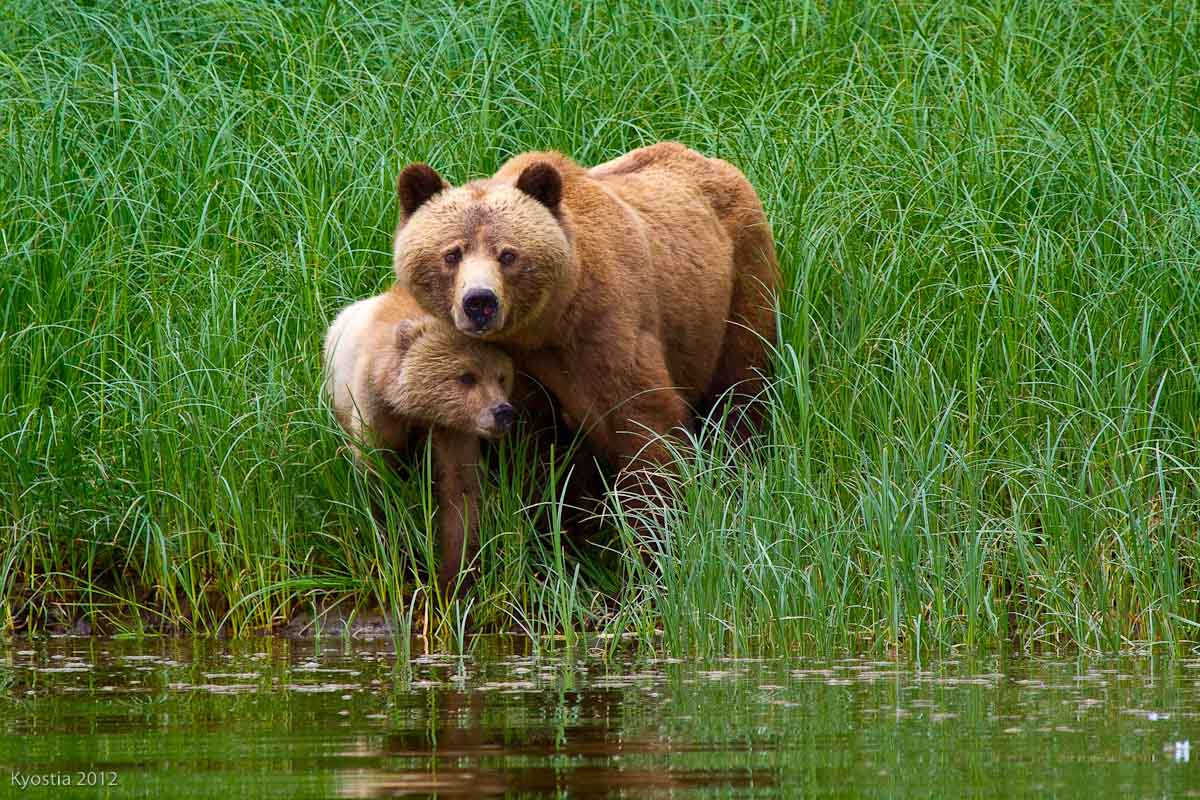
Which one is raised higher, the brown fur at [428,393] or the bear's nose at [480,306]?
the bear's nose at [480,306]

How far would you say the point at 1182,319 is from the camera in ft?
24.1

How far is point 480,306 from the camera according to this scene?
6609mm

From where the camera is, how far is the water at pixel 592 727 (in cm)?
386

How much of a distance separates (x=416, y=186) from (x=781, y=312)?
210 centimetres

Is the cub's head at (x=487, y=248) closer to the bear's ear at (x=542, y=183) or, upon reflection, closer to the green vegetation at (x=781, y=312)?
the bear's ear at (x=542, y=183)

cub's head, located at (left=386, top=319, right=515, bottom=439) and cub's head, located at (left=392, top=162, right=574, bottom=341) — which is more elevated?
cub's head, located at (left=392, top=162, right=574, bottom=341)

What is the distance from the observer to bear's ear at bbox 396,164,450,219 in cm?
694

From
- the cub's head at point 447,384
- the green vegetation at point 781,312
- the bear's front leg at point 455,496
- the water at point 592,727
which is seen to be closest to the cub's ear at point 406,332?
the cub's head at point 447,384

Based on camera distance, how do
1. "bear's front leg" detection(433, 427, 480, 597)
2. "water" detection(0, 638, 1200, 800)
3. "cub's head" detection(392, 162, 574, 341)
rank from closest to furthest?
1. "water" detection(0, 638, 1200, 800)
2. "cub's head" detection(392, 162, 574, 341)
3. "bear's front leg" detection(433, 427, 480, 597)

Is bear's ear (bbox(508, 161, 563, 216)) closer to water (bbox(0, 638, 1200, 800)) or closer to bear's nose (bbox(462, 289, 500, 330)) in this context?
bear's nose (bbox(462, 289, 500, 330))

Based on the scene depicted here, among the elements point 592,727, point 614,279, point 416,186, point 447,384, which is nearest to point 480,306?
point 447,384

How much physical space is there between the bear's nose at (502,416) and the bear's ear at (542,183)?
34.6 inches

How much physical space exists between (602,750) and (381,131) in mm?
5486

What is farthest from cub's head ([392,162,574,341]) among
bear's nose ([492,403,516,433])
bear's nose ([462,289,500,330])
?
bear's nose ([492,403,516,433])
